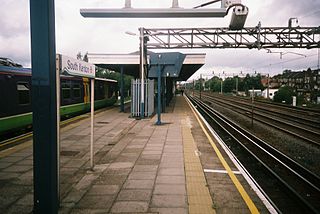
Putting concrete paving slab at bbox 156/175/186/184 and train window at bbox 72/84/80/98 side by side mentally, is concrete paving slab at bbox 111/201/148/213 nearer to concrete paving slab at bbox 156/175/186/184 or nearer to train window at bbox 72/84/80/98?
concrete paving slab at bbox 156/175/186/184

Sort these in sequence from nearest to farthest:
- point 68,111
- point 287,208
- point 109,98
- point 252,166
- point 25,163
A: point 287,208
point 25,163
point 252,166
point 68,111
point 109,98

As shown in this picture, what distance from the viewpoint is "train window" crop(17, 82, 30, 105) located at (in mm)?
10748

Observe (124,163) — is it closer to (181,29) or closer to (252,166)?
(252,166)

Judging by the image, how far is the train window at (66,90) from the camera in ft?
50.7

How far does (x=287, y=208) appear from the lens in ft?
17.4

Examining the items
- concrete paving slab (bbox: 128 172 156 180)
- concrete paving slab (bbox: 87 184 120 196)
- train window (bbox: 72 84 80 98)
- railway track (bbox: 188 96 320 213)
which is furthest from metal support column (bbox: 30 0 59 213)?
train window (bbox: 72 84 80 98)

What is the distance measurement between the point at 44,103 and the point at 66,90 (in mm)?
12992

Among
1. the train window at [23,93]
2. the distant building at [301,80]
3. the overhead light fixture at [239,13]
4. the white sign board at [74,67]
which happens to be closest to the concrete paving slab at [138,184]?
the white sign board at [74,67]

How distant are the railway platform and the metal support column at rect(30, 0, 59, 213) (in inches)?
33.1

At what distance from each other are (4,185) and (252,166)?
637 centimetres

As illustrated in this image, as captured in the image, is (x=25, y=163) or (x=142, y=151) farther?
(x=142, y=151)

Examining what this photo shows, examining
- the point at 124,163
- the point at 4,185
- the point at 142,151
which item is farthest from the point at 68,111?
the point at 4,185

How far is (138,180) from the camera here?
18.9 ft

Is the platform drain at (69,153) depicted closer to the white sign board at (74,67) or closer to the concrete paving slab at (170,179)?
the white sign board at (74,67)
